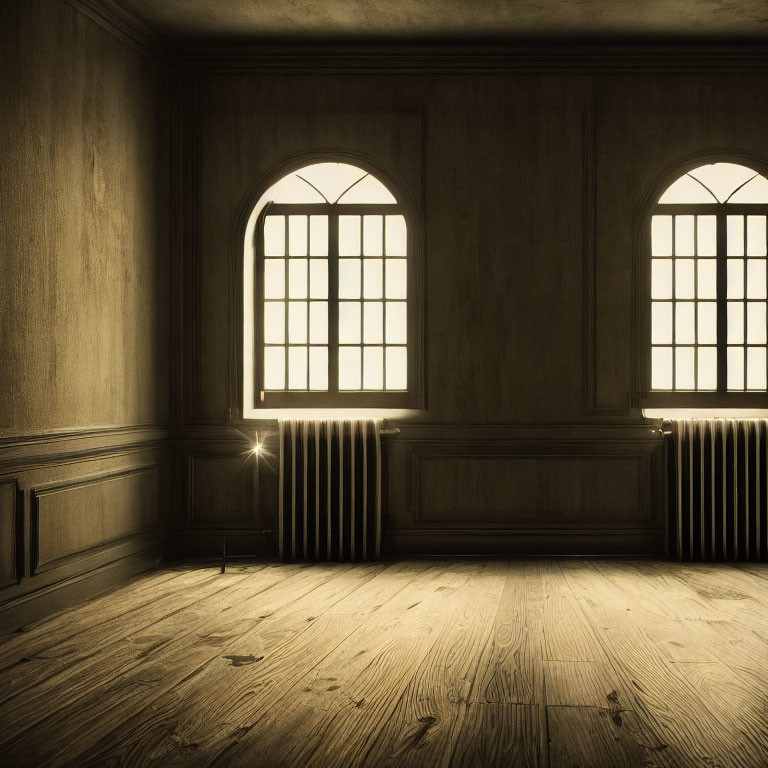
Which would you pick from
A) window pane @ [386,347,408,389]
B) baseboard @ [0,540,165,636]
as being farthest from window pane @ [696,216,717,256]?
baseboard @ [0,540,165,636]

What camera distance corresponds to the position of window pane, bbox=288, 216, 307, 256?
5.68 m

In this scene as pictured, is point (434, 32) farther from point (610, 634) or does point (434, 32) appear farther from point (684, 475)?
point (610, 634)

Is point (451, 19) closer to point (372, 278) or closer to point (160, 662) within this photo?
point (372, 278)

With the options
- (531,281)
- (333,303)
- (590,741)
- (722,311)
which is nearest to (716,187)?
(722,311)

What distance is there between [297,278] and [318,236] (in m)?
0.33

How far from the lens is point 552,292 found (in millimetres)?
5418

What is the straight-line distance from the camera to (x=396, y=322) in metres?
5.61

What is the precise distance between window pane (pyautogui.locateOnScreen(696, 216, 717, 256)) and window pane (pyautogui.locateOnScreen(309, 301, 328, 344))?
2640 millimetres

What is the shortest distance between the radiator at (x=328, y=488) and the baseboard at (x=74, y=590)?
854mm

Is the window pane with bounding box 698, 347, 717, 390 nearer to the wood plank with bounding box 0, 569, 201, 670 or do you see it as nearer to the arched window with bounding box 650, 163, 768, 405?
the arched window with bounding box 650, 163, 768, 405

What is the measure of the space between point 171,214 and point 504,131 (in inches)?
92.0

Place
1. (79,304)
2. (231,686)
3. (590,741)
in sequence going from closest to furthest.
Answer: (590,741), (231,686), (79,304)

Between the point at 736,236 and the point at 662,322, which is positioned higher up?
the point at 736,236

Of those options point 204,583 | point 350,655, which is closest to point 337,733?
point 350,655
